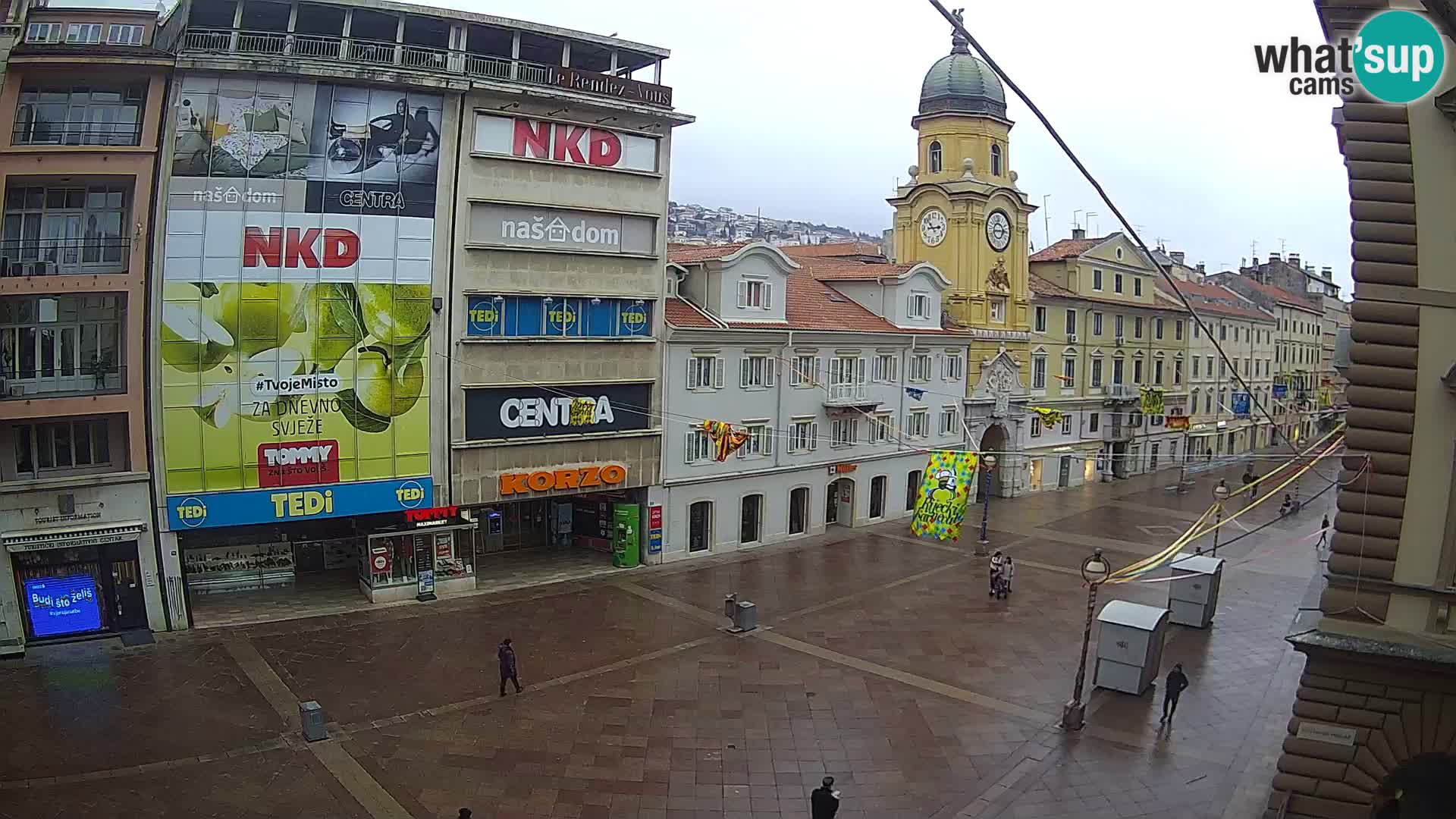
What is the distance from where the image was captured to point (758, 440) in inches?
1484

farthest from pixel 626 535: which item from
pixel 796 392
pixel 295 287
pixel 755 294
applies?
pixel 295 287

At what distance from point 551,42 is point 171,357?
49.1 ft

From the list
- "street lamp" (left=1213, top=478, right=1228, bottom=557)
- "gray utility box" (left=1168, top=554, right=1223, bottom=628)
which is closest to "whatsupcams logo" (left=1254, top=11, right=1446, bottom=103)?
"street lamp" (left=1213, top=478, right=1228, bottom=557)

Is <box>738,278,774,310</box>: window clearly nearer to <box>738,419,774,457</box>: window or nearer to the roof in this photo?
<box>738,419,774,457</box>: window

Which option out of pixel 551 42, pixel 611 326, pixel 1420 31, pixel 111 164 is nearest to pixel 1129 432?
pixel 611 326

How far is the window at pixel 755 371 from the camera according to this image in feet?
121

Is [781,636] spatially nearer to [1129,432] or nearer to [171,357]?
[171,357]

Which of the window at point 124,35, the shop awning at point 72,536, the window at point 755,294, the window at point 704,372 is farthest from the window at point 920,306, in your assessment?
the shop awning at point 72,536

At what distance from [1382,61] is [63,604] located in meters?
30.7

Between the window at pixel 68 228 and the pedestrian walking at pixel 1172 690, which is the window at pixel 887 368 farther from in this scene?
the window at pixel 68 228

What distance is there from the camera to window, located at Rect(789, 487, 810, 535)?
3981 cm

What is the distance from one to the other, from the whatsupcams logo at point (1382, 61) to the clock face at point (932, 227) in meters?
35.3

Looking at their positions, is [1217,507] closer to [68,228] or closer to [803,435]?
[803,435]

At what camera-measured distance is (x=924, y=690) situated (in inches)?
902
